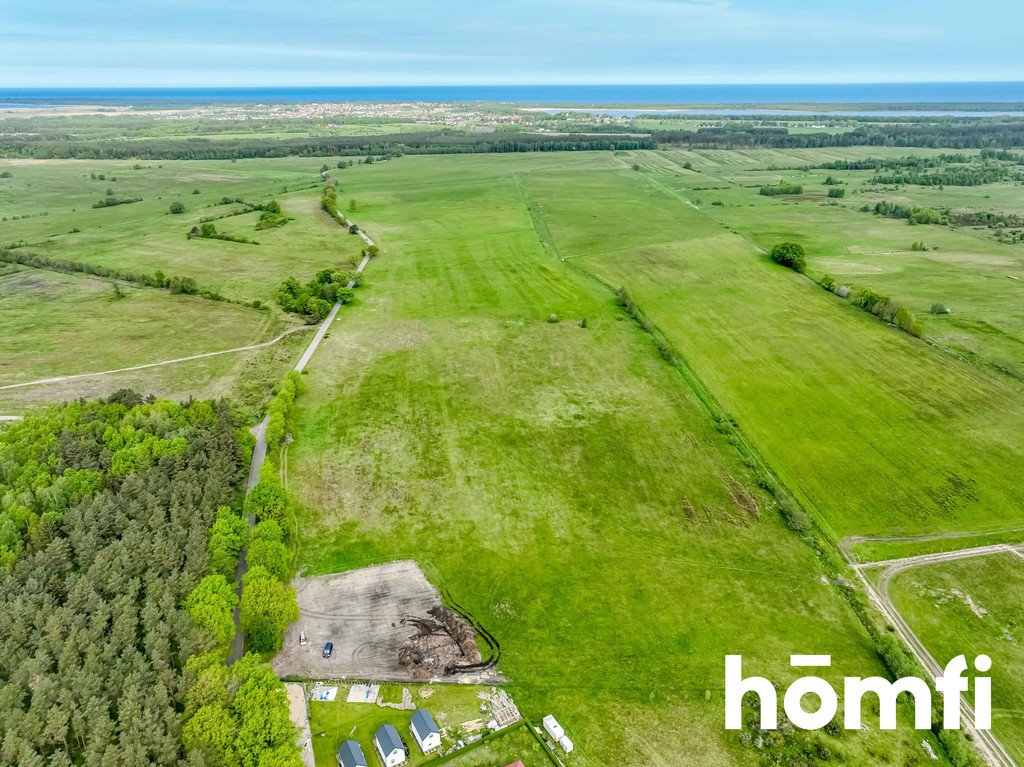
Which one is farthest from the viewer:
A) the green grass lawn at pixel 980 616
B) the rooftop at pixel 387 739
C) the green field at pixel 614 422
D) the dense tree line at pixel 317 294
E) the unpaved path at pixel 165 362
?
the dense tree line at pixel 317 294

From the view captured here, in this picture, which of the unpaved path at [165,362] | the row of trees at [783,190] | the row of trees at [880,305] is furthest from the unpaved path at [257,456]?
the row of trees at [783,190]

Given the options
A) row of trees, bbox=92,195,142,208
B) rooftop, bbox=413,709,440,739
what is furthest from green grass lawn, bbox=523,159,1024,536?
row of trees, bbox=92,195,142,208

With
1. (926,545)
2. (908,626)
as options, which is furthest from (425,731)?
(926,545)

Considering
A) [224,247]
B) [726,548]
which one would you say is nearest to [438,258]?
[224,247]

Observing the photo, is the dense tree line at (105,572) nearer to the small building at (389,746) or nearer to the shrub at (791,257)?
the small building at (389,746)

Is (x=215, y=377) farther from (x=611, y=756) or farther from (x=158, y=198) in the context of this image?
(x=158, y=198)

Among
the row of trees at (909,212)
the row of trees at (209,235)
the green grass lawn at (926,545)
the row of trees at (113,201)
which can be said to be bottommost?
the green grass lawn at (926,545)

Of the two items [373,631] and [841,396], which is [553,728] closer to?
[373,631]
